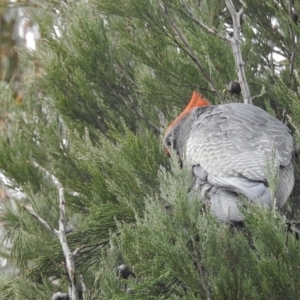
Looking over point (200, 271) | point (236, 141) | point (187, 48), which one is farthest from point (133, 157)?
point (200, 271)

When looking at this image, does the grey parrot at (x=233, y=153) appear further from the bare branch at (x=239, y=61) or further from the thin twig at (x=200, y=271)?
the thin twig at (x=200, y=271)

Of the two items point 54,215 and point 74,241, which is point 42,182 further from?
point 74,241

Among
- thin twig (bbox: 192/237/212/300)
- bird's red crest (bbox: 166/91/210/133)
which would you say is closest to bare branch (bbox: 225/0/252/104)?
bird's red crest (bbox: 166/91/210/133)

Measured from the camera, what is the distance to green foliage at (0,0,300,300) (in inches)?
111

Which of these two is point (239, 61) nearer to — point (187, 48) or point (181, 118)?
point (187, 48)

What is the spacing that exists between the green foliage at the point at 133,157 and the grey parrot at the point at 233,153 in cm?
13

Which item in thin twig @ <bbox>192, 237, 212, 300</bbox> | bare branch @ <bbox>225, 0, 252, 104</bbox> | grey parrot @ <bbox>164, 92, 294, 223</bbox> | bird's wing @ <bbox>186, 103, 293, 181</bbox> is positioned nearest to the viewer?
thin twig @ <bbox>192, 237, 212, 300</bbox>

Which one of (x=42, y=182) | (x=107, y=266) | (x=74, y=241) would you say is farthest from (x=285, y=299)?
(x=42, y=182)

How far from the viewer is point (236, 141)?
145 inches

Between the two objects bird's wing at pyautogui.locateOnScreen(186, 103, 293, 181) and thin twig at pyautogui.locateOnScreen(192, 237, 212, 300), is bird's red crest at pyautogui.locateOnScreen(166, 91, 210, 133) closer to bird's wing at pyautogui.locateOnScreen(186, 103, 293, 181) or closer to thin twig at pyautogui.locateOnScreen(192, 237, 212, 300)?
bird's wing at pyautogui.locateOnScreen(186, 103, 293, 181)

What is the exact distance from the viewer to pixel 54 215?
505 cm

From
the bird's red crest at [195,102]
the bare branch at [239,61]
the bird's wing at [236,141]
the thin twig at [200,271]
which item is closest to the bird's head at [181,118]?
the bird's red crest at [195,102]

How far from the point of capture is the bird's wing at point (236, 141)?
3.43m

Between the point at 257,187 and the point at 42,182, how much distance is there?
246 centimetres
